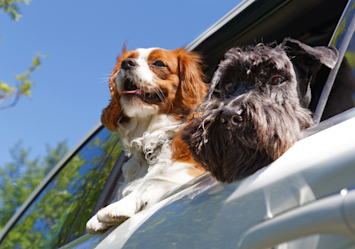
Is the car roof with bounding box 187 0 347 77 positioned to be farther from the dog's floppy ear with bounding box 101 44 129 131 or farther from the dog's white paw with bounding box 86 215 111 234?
the dog's white paw with bounding box 86 215 111 234

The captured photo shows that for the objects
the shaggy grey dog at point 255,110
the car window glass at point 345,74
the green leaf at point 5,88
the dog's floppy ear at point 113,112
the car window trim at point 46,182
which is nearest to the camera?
the shaggy grey dog at point 255,110

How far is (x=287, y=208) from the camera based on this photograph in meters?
1.11

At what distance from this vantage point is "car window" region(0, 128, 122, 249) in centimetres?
303

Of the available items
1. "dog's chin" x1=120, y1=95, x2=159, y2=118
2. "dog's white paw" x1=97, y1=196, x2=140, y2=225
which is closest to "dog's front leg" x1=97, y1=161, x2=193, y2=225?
"dog's white paw" x1=97, y1=196, x2=140, y2=225

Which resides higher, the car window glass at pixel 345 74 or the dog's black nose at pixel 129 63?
the dog's black nose at pixel 129 63

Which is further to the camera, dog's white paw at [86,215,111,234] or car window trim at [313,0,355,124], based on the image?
dog's white paw at [86,215,111,234]

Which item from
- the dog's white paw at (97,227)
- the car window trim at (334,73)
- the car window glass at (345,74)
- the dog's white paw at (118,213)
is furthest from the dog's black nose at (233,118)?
the dog's white paw at (97,227)

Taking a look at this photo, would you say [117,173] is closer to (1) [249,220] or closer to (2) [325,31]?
(2) [325,31]

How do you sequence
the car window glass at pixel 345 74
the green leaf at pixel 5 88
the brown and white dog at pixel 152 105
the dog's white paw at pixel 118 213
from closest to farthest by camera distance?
the car window glass at pixel 345 74 < the dog's white paw at pixel 118 213 < the brown and white dog at pixel 152 105 < the green leaf at pixel 5 88

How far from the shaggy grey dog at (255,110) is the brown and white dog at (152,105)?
2.94 feet

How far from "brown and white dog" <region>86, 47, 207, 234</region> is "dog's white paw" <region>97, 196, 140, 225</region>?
1.40 feet

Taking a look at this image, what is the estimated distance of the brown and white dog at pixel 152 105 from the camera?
2.77m

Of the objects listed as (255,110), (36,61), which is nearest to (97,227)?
(255,110)

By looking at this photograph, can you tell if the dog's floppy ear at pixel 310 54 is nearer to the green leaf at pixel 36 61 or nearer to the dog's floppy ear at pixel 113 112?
the dog's floppy ear at pixel 113 112
